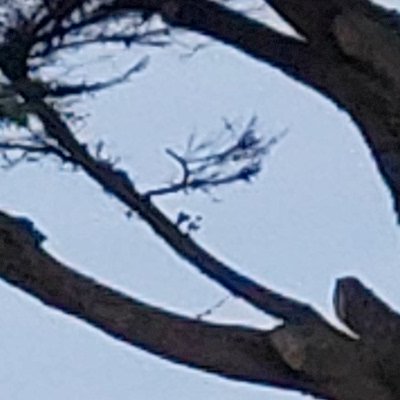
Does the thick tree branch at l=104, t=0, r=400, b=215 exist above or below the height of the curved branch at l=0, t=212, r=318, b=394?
above

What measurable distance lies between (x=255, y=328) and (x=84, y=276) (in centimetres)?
27

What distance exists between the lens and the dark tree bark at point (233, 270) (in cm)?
179

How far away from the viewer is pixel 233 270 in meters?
2.20

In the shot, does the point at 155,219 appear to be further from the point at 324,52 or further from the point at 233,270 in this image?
the point at 324,52

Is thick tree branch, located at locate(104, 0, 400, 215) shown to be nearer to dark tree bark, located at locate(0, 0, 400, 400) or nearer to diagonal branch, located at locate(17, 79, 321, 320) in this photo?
dark tree bark, located at locate(0, 0, 400, 400)

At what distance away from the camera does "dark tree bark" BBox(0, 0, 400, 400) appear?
1.79 metres

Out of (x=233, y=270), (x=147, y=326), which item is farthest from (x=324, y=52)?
(x=147, y=326)

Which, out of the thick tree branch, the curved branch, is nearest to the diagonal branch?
the curved branch

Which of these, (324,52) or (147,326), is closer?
(147,326)

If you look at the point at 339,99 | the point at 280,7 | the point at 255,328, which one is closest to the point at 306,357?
the point at 255,328

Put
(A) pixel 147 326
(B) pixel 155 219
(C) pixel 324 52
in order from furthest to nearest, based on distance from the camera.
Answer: (B) pixel 155 219 < (C) pixel 324 52 < (A) pixel 147 326

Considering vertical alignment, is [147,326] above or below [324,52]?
below

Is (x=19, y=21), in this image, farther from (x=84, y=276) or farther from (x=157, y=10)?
(x=84, y=276)

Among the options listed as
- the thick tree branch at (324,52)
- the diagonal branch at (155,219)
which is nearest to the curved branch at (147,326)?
the diagonal branch at (155,219)
